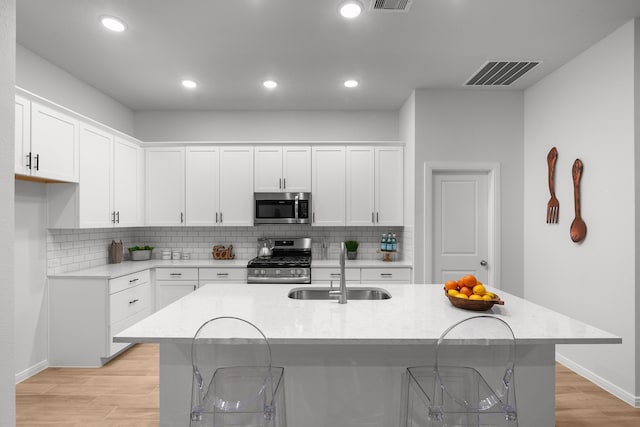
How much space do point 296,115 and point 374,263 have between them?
7.25ft

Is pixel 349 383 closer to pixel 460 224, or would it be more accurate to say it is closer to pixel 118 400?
pixel 118 400

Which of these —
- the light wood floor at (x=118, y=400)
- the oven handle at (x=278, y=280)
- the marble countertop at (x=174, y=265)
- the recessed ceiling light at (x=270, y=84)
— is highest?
→ the recessed ceiling light at (x=270, y=84)

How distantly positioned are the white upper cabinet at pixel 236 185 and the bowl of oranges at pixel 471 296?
3065 mm

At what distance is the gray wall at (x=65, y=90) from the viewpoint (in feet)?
11.0

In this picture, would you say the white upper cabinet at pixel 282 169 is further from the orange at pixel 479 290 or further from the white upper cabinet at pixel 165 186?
the orange at pixel 479 290

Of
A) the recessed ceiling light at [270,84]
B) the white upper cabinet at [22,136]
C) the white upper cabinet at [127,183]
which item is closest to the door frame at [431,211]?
the recessed ceiling light at [270,84]

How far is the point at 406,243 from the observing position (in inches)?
190

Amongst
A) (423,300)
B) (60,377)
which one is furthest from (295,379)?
(60,377)

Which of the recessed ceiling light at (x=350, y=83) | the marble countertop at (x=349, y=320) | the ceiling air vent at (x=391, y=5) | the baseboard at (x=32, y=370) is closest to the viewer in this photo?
the marble countertop at (x=349, y=320)

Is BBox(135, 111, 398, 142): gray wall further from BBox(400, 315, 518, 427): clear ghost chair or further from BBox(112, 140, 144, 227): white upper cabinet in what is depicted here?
BBox(400, 315, 518, 427): clear ghost chair

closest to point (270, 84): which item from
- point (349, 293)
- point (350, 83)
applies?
point (350, 83)

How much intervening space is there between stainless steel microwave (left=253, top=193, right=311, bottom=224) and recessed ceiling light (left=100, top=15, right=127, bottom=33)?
2326 millimetres

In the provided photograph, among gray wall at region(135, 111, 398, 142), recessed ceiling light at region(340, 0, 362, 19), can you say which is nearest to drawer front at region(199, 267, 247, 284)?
gray wall at region(135, 111, 398, 142)

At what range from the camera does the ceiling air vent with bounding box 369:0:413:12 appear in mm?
2572
